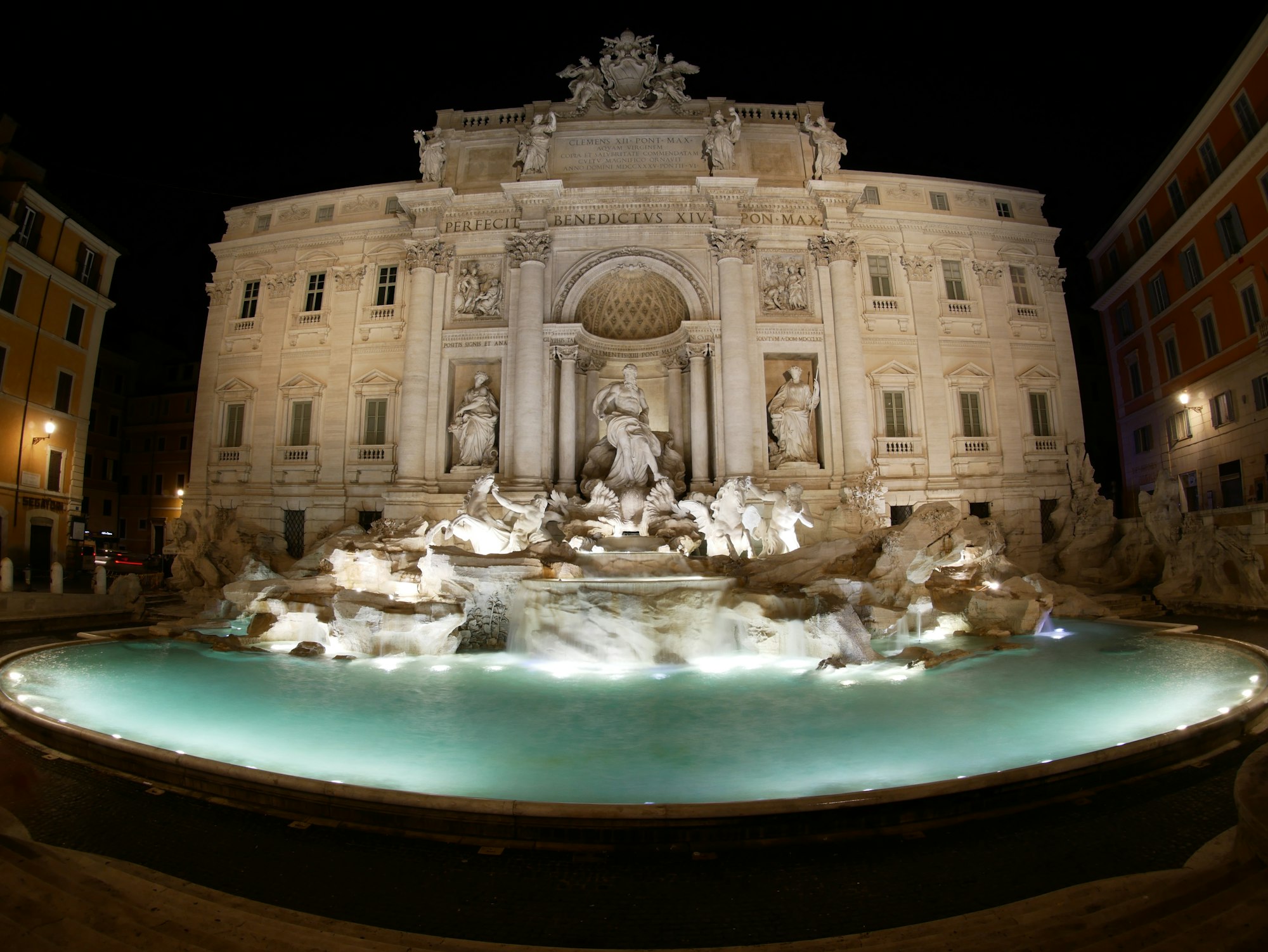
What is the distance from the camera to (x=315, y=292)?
2316 centimetres

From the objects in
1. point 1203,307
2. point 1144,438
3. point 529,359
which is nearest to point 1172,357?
point 1203,307

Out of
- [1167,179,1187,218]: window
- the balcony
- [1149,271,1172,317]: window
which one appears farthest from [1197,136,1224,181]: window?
the balcony

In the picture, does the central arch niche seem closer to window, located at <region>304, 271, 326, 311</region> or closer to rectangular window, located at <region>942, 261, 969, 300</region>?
rectangular window, located at <region>942, 261, 969, 300</region>

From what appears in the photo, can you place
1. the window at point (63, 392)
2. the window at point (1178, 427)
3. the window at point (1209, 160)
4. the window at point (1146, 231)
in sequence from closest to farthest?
the window at point (1209, 160), the window at point (63, 392), the window at point (1178, 427), the window at point (1146, 231)

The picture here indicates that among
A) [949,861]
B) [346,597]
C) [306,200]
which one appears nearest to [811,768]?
[949,861]

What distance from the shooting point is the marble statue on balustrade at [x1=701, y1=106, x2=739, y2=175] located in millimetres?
20391

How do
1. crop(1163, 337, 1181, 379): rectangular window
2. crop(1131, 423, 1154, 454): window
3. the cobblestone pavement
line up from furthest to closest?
crop(1131, 423, 1154, 454): window
crop(1163, 337, 1181, 379): rectangular window
the cobblestone pavement

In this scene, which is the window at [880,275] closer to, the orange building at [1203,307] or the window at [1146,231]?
the orange building at [1203,307]

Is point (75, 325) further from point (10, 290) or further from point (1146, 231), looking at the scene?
point (1146, 231)

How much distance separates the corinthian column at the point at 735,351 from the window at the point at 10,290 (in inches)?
831

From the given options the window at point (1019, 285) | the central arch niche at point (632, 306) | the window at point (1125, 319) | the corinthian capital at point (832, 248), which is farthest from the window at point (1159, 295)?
the central arch niche at point (632, 306)

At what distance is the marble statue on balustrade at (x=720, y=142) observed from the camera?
66.9 ft

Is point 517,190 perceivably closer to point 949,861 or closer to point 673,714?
point 673,714

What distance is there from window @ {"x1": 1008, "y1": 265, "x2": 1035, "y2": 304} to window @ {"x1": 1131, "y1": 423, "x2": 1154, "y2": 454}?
746 cm
